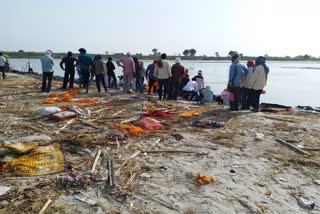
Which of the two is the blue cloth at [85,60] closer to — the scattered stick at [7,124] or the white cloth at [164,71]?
the white cloth at [164,71]

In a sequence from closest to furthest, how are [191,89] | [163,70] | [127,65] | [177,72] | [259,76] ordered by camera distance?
[259,76]
[163,70]
[177,72]
[127,65]
[191,89]

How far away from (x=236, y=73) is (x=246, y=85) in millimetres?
884

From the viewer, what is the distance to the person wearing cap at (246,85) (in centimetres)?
1068

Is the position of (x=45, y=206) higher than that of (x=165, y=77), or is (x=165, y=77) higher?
(x=165, y=77)

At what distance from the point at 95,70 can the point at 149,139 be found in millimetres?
7587

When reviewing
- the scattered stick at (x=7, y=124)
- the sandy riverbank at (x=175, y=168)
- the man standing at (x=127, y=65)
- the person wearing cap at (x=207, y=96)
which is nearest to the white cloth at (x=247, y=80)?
the sandy riverbank at (x=175, y=168)

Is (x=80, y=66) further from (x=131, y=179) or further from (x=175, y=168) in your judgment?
(x=131, y=179)

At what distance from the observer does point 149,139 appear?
661 cm

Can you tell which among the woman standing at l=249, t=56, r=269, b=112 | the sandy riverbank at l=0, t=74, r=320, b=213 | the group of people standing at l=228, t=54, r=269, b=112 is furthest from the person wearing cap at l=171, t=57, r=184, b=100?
the sandy riverbank at l=0, t=74, r=320, b=213

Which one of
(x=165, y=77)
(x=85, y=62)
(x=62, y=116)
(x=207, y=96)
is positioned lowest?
(x=207, y=96)

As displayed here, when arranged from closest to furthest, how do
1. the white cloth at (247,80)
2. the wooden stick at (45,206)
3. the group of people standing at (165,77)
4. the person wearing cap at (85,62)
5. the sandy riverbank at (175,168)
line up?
the wooden stick at (45,206)
the sandy riverbank at (175,168)
the white cloth at (247,80)
the group of people standing at (165,77)
the person wearing cap at (85,62)

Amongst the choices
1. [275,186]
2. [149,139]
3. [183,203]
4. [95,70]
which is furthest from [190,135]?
[95,70]

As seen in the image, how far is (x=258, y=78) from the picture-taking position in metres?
10.4

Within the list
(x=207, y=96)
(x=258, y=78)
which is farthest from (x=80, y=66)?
(x=258, y=78)
